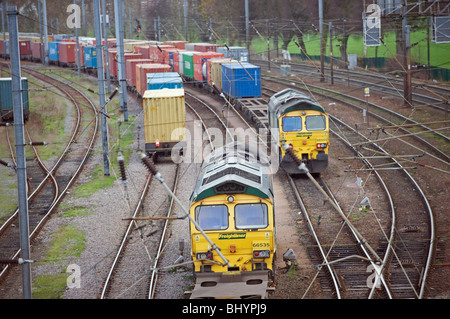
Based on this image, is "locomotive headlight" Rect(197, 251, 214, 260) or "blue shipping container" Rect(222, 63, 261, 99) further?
"blue shipping container" Rect(222, 63, 261, 99)

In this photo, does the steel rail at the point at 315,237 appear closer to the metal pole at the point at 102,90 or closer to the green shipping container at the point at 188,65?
the metal pole at the point at 102,90

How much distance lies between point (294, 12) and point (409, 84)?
41398mm

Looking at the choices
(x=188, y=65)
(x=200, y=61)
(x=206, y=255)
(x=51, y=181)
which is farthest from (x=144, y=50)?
(x=206, y=255)

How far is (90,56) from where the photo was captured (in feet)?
205

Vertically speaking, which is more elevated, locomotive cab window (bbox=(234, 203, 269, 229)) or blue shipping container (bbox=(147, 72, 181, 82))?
blue shipping container (bbox=(147, 72, 181, 82))

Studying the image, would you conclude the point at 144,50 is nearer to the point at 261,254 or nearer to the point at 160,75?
the point at 160,75

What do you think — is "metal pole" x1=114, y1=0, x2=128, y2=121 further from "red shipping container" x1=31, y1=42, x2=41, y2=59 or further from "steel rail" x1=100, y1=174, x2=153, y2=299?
"red shipping container" x1=31, y1=42, x2=41, y2=59

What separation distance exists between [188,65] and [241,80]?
16515 millimetres

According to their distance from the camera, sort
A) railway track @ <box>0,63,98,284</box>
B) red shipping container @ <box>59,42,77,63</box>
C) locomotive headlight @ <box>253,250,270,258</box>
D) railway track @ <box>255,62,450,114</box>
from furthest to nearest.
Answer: red shipping container @ <box>59,42,77,63</box>
railway track @ <box>255,62,450,114</box>
railway track @ <box>0,63,98,284</box>
locomotive headlight @ <box>253,250,270,258</box>

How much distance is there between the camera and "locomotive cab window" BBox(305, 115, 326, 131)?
77.9 ft

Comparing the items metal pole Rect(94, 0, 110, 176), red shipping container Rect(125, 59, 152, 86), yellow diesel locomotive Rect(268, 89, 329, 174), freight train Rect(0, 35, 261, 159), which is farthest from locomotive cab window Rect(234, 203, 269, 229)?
red shipping container Rect(125, 59, 152, 86)

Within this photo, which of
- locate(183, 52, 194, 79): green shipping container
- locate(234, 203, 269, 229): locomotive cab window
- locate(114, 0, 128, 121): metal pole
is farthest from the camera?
locate(183, 52, 194, 79): green shipping container

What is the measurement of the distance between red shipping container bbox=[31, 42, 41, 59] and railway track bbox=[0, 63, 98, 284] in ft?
128

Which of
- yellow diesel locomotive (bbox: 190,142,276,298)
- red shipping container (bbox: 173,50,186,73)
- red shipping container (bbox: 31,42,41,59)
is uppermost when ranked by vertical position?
red shipping container (bbox: 31,42,41,59)
